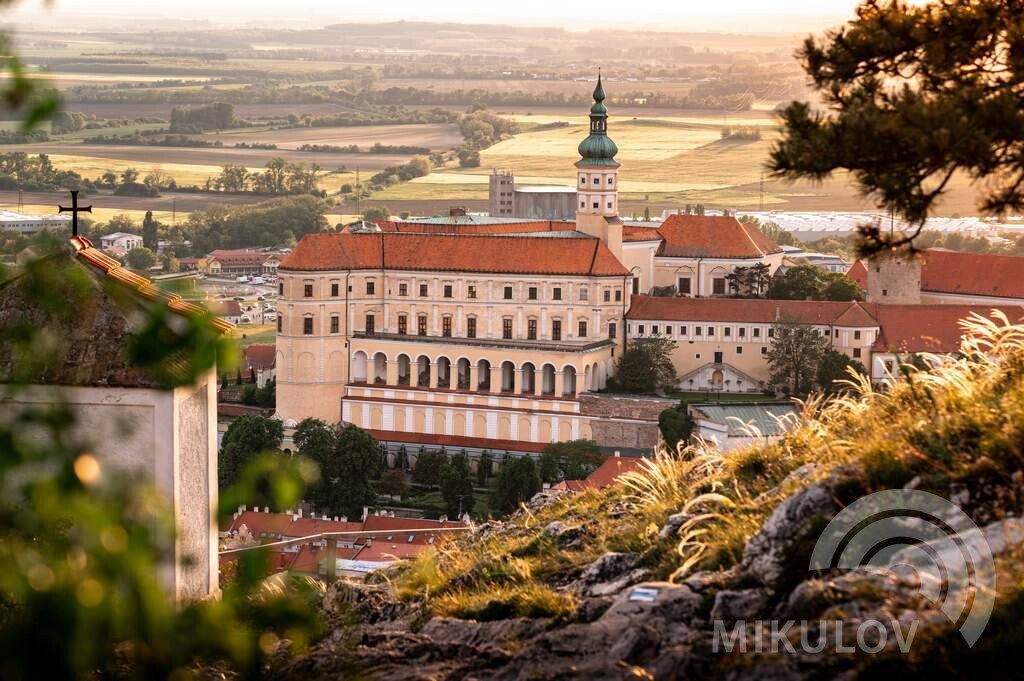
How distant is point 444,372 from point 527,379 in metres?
3.16

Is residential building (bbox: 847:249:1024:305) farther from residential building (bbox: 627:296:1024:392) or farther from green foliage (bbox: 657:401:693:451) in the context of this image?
green foliage (bbox: 657:401:693:451)

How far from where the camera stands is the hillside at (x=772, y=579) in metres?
6.97

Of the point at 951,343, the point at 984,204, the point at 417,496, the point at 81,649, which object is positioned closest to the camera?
the point at 81,649

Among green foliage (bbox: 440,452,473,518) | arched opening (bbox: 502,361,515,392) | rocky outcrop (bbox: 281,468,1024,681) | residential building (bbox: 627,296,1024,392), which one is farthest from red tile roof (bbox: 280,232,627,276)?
rocky outcrop (bbox: 281,468,1024,681)

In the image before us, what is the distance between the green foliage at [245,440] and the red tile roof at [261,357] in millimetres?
13167

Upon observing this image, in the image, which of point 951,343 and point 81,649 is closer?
point 81,649

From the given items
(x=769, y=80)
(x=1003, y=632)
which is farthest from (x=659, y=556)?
(x=769, y=80)

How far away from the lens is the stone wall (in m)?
61.2

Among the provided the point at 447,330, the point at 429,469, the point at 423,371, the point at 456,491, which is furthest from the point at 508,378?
the point at 456,491

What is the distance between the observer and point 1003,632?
661 cm

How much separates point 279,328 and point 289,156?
125m

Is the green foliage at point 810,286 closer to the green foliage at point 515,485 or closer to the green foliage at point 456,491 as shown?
the green foliage at point 515,485

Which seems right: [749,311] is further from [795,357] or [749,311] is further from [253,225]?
[253,225]

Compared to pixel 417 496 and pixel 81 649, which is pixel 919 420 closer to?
pixel 81 649
